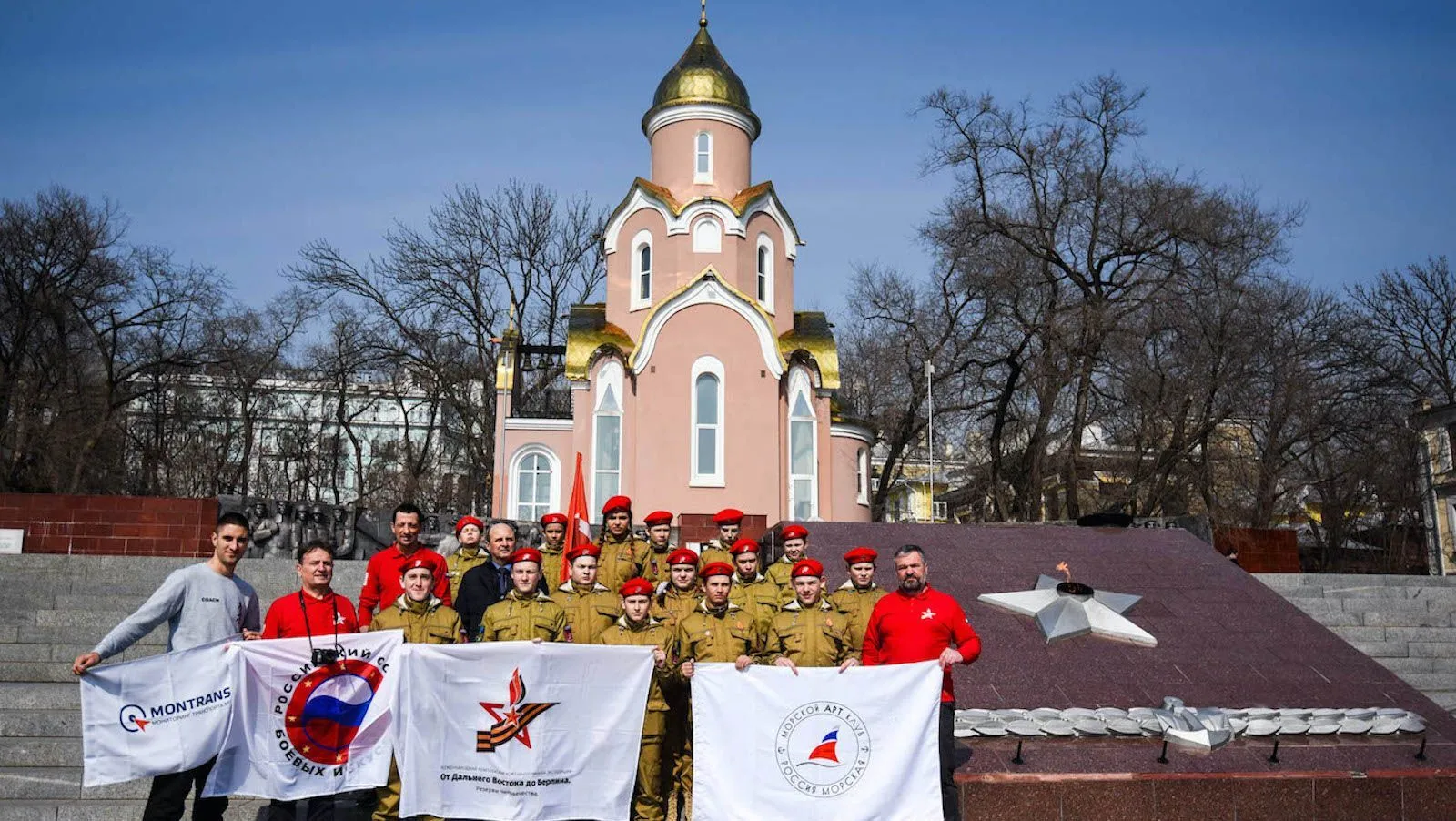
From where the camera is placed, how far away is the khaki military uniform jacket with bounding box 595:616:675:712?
6664 millimetres

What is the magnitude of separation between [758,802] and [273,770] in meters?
2.70

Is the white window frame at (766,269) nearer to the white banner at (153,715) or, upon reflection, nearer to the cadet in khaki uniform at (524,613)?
the cadet in khaki uniform at (524,613)

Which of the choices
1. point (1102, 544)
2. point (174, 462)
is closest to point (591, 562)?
point (1102, 544)

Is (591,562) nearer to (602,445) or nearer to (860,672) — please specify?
(860,672)

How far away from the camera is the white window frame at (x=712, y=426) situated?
20.7m

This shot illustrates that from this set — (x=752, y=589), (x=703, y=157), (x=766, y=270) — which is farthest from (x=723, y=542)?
(x=703, y=157)

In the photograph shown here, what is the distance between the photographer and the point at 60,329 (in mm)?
27641

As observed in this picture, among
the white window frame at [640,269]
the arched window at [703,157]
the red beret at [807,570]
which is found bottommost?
the red beret at [807,570]

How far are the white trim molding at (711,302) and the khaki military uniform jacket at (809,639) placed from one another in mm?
14165

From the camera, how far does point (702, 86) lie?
2388 cm

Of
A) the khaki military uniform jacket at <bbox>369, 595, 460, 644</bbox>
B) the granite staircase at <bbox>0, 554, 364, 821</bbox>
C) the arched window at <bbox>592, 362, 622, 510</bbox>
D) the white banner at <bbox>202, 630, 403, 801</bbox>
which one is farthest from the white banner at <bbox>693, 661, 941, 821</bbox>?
the arched window at <bbox>592, 362, 622, 510</bbox>

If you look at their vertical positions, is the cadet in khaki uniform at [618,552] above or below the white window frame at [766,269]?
below

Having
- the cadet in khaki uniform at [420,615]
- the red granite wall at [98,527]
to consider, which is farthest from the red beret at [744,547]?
the red granite wall at [98,527]

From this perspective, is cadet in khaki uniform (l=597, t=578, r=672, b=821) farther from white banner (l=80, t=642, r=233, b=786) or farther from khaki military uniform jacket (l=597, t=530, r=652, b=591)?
white banner (l=80, t=642, r=233, b=786)
